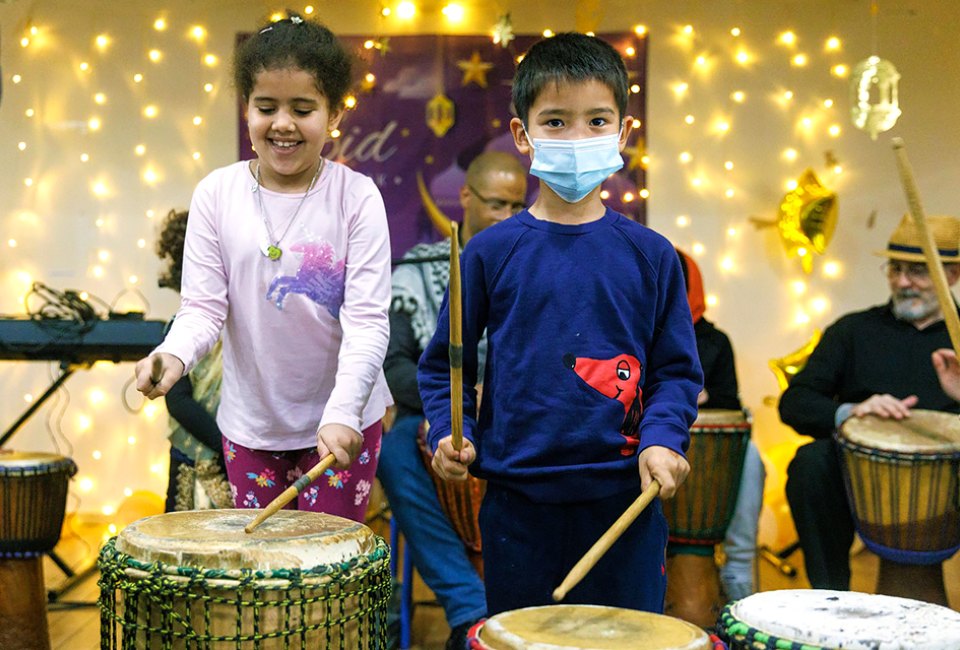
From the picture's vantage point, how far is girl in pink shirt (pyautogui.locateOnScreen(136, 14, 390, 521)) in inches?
83.0

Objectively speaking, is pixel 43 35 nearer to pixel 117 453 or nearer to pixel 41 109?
pixel 41 109

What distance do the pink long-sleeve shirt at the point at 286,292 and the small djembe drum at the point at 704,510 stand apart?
1434 millimetres

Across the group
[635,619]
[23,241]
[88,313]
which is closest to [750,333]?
[88,313]

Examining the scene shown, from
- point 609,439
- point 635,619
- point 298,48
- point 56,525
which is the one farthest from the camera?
point 56,525

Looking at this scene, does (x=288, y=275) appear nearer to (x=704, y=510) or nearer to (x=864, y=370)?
(x=704, y=510)

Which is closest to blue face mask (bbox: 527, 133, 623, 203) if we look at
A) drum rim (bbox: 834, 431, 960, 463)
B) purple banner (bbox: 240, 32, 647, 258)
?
drum rim (bbox: 834, 431, 960, 463)

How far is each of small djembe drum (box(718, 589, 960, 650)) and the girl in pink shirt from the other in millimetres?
800

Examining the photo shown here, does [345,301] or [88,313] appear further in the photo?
[88,313]

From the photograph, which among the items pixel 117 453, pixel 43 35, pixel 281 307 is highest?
pixel 43 35

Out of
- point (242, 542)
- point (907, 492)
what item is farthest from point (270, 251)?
point (907, 492)

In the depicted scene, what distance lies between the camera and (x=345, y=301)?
2.12m

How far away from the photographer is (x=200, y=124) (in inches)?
191

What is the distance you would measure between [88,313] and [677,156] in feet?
7.49

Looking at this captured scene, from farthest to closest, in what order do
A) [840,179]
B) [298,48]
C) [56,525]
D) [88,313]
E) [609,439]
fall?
[840,179] → [88,313] → [56,525] → [298,48] → [609,439]
